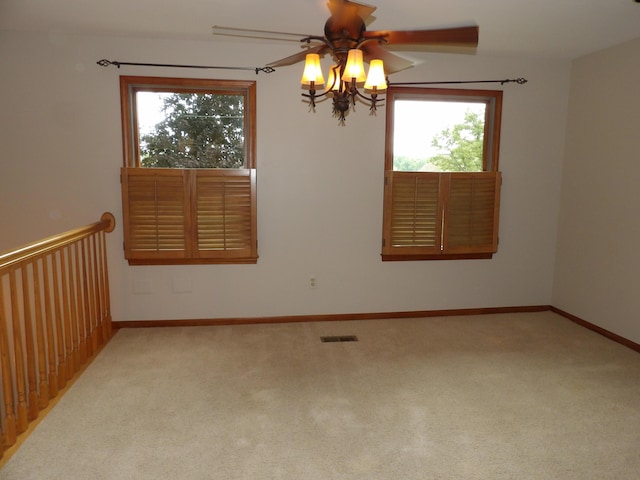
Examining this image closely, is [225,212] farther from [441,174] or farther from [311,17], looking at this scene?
[441,174]

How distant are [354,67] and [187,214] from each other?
226 centimetres

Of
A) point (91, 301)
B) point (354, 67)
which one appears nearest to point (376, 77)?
point (354, 67)

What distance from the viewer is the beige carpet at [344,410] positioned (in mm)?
1975

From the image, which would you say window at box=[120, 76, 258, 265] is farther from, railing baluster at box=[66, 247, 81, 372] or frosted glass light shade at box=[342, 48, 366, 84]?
frosted glass light shade at box=[342, 48, 366, 84]

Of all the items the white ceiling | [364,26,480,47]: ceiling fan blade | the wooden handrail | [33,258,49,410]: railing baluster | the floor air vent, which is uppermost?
the white ceiling

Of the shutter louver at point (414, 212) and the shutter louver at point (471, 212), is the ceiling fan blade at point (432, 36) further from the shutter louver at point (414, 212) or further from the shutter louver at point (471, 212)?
the shutter louver at point (471, 212)

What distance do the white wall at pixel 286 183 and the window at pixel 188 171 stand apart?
0.11 meters

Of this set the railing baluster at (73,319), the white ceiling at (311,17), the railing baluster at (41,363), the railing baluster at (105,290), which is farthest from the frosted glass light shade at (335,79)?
Result: the railing baluster at (105,290)

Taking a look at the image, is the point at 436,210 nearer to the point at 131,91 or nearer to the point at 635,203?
the point at 635,203

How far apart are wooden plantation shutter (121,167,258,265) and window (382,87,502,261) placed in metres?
1.30

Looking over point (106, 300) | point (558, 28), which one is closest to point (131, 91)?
point (106, 300)

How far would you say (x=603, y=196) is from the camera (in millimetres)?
3674

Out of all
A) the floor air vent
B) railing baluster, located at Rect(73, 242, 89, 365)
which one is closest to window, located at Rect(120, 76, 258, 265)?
railing baluster, located at Rect(73, 242, 89, 365)

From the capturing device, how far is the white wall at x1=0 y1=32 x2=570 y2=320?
3402mm
